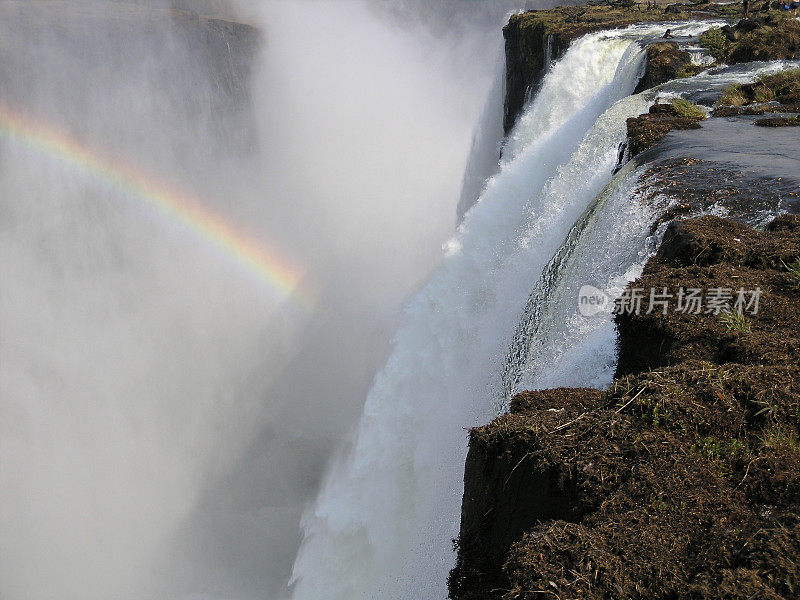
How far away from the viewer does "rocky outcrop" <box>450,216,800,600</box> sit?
2.46 m

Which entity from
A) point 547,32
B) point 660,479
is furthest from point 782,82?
point 660,479

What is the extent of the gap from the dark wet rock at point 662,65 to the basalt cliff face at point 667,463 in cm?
868

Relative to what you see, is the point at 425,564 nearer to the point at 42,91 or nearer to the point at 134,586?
the point at 134,586

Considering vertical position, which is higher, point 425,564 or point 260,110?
point 260,110

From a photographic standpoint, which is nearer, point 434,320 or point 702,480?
point 702,480

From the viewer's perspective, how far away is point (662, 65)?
41.9 feet

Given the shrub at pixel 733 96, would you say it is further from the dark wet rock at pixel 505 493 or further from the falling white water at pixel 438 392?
the dark wet rock at pixel 505 493

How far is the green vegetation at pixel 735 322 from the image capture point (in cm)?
405

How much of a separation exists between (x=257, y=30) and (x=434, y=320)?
3458cm

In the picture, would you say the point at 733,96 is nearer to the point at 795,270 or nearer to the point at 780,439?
the point at 795,270

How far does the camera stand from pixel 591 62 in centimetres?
1566

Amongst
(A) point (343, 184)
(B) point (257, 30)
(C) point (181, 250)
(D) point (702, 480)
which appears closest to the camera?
(D) point (702, 480)

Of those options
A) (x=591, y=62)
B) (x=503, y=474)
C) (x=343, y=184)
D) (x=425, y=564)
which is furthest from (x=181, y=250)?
Result: (x=503, y=474)

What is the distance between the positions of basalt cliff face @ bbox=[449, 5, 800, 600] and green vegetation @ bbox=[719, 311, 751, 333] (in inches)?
0.4
